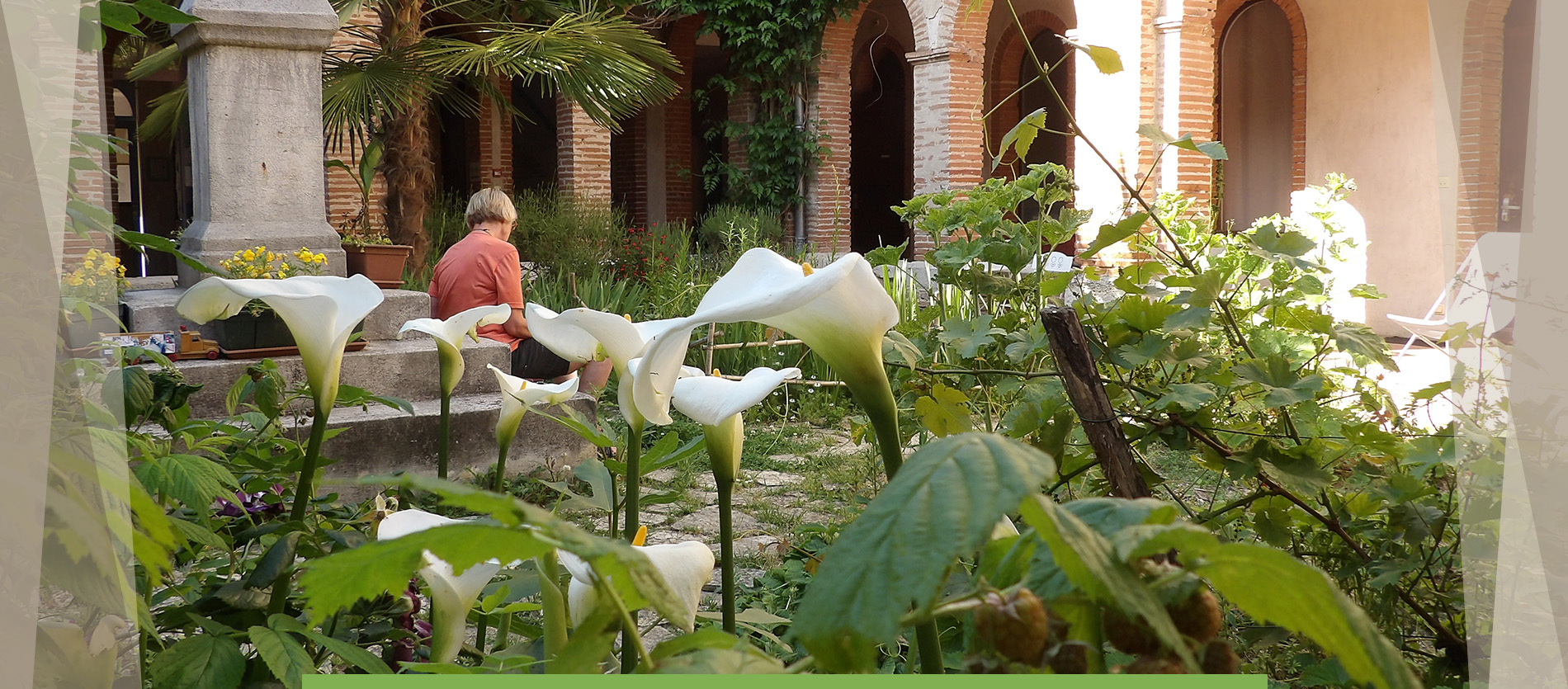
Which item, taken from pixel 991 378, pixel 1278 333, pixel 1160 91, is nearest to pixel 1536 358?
pixel 1278 333

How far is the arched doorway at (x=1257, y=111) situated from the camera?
457 inches

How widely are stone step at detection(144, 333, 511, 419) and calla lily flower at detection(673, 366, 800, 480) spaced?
155 inches

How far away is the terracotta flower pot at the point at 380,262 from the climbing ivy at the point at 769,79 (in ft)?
19.1

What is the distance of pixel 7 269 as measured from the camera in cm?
74

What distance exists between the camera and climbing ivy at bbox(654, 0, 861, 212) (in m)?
11.2

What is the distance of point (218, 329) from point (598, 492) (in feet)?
14.1

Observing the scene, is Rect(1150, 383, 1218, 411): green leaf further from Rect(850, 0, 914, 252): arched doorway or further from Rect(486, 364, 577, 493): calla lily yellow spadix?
Rect(850, 0, 914, 252): arched doorway

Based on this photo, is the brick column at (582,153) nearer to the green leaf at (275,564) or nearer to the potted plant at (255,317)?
the potted plant at (255,317)

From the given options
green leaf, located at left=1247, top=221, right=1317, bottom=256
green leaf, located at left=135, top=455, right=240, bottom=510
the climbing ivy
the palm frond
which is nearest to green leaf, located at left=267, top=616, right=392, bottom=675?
green leaf, located at left=135, top=455, right=240, bottom=510

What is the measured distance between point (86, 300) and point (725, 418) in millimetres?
568

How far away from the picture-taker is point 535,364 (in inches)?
215

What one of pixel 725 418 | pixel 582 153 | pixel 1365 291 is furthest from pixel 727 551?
pixel 582 153

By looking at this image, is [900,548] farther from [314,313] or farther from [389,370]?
[389,370]

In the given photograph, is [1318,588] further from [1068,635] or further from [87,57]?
[87,57]
